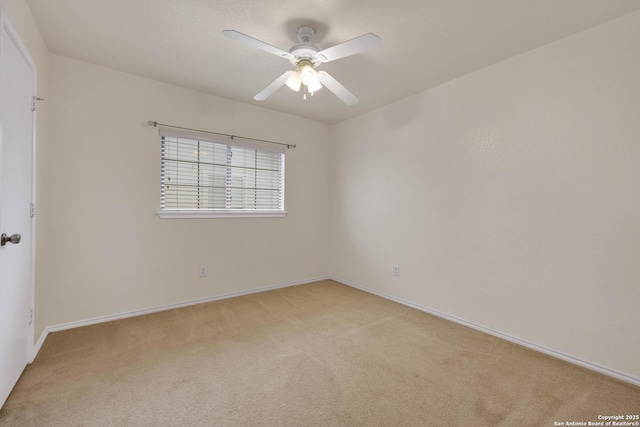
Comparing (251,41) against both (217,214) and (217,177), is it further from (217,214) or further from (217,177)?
(217,214)

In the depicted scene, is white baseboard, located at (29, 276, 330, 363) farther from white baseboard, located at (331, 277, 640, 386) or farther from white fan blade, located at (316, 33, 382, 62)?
white fan blade, located at (316, 33, 382, 62)

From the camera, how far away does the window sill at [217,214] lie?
9.92 feet

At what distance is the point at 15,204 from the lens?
1.68 metres

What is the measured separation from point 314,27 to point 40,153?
227 cm

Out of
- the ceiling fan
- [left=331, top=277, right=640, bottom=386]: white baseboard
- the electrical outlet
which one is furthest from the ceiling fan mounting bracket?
[left=331, top=277, right=640, bottom=386]: white baseboard

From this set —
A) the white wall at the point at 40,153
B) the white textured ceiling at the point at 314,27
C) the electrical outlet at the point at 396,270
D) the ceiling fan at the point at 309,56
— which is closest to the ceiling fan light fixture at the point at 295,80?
the ceiling fan at the point at 309,56

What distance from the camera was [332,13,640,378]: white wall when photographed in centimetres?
192

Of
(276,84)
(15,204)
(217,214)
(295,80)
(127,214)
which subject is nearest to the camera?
(15,204)

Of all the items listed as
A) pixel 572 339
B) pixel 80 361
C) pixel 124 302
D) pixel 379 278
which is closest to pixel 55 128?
pixel 124 302

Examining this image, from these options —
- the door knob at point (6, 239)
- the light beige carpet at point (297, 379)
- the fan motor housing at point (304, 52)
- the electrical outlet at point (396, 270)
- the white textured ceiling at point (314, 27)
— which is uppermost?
the white textured ceiling at point (314, 27)

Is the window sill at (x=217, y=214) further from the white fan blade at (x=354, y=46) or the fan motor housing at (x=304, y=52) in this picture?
the white fan blade at (x=354, y=46)

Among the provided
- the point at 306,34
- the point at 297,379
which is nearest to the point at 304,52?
the point at 306,34

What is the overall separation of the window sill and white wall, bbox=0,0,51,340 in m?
0.89

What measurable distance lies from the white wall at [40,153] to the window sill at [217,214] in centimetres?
89
